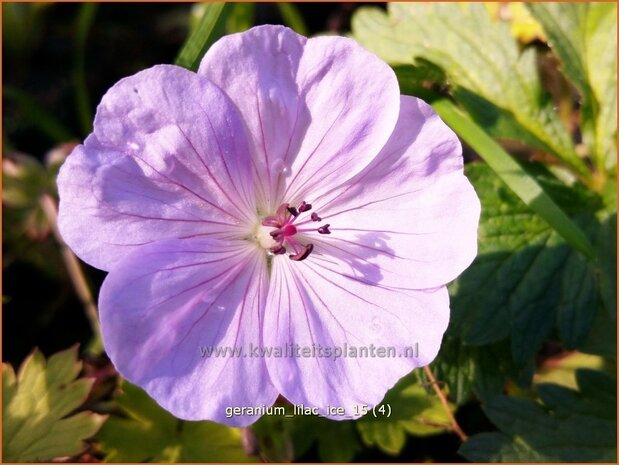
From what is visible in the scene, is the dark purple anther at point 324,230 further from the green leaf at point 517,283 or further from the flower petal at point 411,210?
the green leaf at point 517,283

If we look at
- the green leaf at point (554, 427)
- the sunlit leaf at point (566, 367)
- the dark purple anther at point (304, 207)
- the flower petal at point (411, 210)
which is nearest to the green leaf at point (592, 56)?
the sunlit leaf at point (566, 367)

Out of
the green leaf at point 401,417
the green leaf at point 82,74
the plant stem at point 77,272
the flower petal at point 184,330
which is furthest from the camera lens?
the green leaf at point 82,74

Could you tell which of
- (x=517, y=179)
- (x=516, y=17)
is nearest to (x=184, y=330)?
(x=517, y=179)

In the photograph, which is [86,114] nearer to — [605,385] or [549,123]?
[549,123]

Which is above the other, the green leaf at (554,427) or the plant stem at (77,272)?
the green leaf at (554,427)

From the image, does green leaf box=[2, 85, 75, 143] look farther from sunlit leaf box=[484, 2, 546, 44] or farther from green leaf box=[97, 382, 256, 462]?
sunlit leaf box=[484, 2, 546, 44]

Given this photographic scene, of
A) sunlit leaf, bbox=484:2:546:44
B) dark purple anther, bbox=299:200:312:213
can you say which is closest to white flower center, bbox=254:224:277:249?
dark purple anther, bbox=299:200:312:213

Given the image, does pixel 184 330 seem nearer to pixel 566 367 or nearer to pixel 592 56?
pixel 566 367
